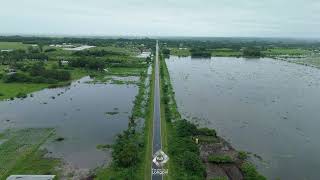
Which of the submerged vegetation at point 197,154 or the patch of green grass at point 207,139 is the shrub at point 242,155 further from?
the patch of green grass at point 207,139

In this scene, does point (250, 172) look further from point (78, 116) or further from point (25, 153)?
point (78, 116)

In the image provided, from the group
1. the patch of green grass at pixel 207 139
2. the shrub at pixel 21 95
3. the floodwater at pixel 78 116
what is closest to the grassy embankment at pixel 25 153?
the floodwater at pixel 78 116

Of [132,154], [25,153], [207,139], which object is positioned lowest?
[25,153]

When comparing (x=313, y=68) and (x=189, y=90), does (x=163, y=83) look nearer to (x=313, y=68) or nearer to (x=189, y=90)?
(x=189, y=90)

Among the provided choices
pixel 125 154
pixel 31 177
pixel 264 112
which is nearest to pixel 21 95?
pixel 31 177

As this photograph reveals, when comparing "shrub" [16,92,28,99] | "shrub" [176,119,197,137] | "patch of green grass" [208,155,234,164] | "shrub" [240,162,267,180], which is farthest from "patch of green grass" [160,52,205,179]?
"shrub" [16,92,28,99]

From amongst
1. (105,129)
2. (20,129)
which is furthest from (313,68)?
(20,129)

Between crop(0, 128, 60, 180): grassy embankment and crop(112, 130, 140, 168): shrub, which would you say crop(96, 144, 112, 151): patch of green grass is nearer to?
crop(112, 130, 140, 168): shrub
